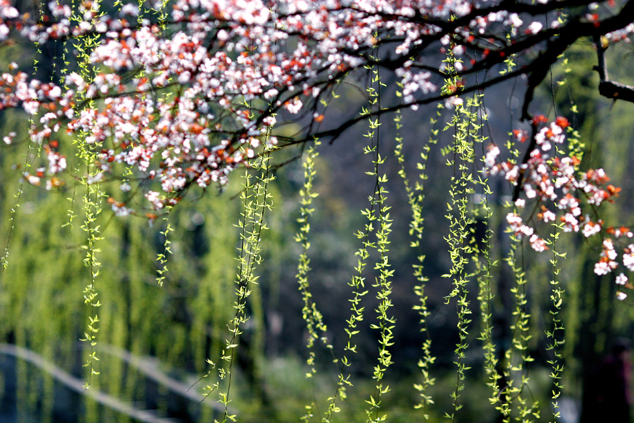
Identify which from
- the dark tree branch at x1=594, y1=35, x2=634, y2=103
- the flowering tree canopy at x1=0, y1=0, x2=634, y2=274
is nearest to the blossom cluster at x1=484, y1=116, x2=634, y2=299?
the flowering tree canopy at x1=0, y1=0, x2=634, y2=274

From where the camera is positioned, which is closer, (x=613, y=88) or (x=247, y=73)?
(x=613, y=88)

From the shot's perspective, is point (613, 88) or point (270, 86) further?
point (270, 86)

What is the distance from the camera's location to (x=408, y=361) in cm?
→ 805

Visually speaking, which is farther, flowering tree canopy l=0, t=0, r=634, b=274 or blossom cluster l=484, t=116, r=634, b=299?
blossom cluster l=484, t=116, r=634, b=299

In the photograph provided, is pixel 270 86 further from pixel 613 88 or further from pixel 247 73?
pixel 613 88

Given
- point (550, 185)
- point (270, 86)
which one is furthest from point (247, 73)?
point (550, 185)

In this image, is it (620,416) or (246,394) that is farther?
(246,394)

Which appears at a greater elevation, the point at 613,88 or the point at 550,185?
the point at 613,88

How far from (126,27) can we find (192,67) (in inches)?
11.1

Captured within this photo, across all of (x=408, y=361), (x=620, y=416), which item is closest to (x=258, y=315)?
(x=620, y=416)

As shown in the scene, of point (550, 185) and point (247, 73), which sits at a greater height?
point (247, 73)

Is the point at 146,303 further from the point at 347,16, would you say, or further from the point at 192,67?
the point at 347,16

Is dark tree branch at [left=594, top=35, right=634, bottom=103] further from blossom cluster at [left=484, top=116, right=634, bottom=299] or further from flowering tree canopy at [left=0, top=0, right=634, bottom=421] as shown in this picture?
blossom cluster at [left=484, top=116, right=634, bottom=299]

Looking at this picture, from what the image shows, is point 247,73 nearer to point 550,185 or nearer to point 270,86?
point 270,86
